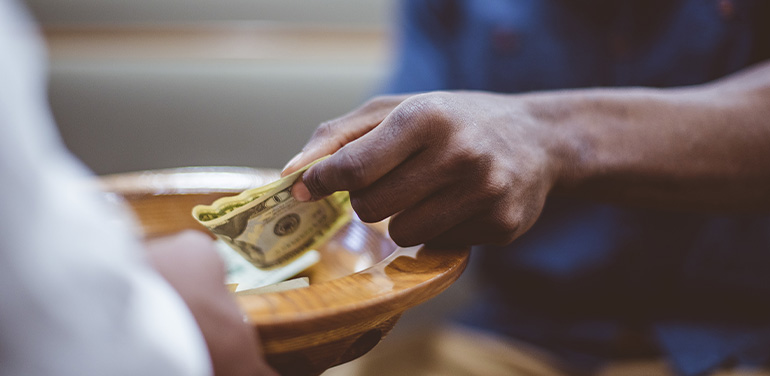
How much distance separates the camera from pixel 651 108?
455mm

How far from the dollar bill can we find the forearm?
0.18m

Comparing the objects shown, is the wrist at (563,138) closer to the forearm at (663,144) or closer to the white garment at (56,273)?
the forearm at (663,144)

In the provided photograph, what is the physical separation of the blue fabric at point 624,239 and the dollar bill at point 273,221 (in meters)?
0.39

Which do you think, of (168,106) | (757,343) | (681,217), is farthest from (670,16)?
(168,106)

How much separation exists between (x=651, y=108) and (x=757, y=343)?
403 millimetres

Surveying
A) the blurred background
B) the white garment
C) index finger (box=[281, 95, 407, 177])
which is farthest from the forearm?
the blurred background

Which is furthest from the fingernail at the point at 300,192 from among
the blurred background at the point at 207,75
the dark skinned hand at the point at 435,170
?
the blurred background at the point at 207,75

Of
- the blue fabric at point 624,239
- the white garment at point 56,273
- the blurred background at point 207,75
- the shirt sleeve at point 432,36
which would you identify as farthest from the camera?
the blurred background at point 207,75

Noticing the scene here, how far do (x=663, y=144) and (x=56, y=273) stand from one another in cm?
43

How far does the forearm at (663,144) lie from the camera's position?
1.40ft

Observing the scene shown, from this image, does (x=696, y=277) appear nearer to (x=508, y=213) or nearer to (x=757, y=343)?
(x=757, y=343)

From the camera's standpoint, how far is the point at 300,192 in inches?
14.3

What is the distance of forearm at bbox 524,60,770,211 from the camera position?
1.40 feet

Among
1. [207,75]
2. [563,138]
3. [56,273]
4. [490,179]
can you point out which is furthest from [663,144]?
[207,75]
